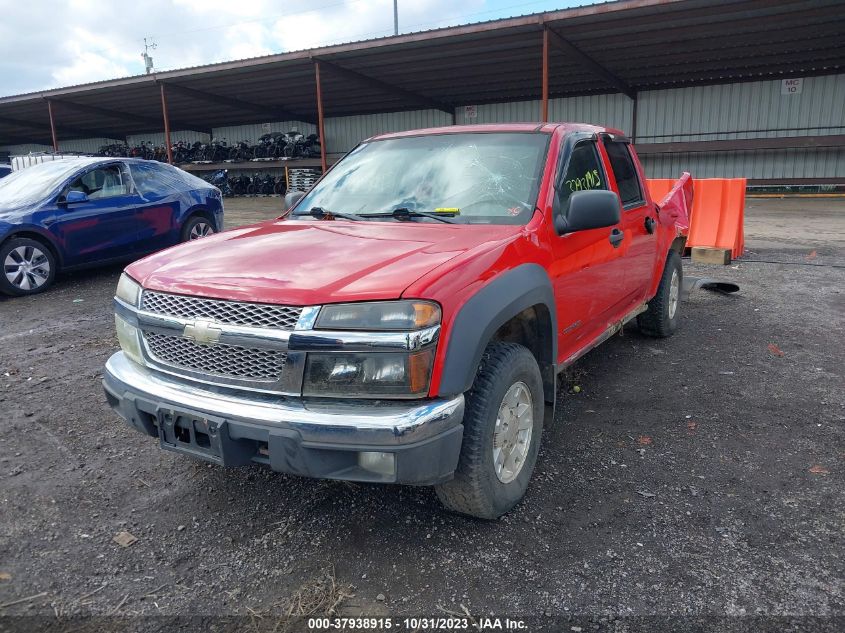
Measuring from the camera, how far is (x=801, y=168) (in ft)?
67.7

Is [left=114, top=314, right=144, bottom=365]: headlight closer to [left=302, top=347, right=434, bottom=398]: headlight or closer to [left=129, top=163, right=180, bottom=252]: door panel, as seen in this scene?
[left=302, top=347, right=434, bottom=398]: headlight

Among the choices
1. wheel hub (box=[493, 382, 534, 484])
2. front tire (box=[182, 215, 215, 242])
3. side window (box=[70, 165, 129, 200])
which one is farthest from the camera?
front tire (box=[182, 215, 215, 242])

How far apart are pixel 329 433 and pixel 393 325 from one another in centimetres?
44

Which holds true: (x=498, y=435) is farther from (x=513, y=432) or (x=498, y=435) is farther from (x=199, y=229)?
(x=199, y=229)

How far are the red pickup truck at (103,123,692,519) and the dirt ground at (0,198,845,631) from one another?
0.34 meters

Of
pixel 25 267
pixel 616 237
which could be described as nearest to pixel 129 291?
pixel 616 237

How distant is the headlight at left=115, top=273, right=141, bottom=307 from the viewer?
110 inches

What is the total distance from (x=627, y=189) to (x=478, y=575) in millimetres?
3082

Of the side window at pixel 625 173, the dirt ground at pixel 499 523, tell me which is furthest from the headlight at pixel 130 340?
the side window at pixel 625 173

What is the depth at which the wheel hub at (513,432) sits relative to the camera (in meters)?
2.69

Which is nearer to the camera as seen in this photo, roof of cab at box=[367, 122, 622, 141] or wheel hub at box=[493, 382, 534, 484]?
wheel hub at box=[493, 382, 534, 484]

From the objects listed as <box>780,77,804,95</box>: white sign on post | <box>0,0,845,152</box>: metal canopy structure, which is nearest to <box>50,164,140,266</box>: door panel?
<box>0,0,845,152</box>: metal canopy structure

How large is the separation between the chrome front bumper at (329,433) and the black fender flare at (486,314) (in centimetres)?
11

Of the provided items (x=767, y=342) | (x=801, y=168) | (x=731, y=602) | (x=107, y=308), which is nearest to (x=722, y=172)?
(x=801, y=168)
